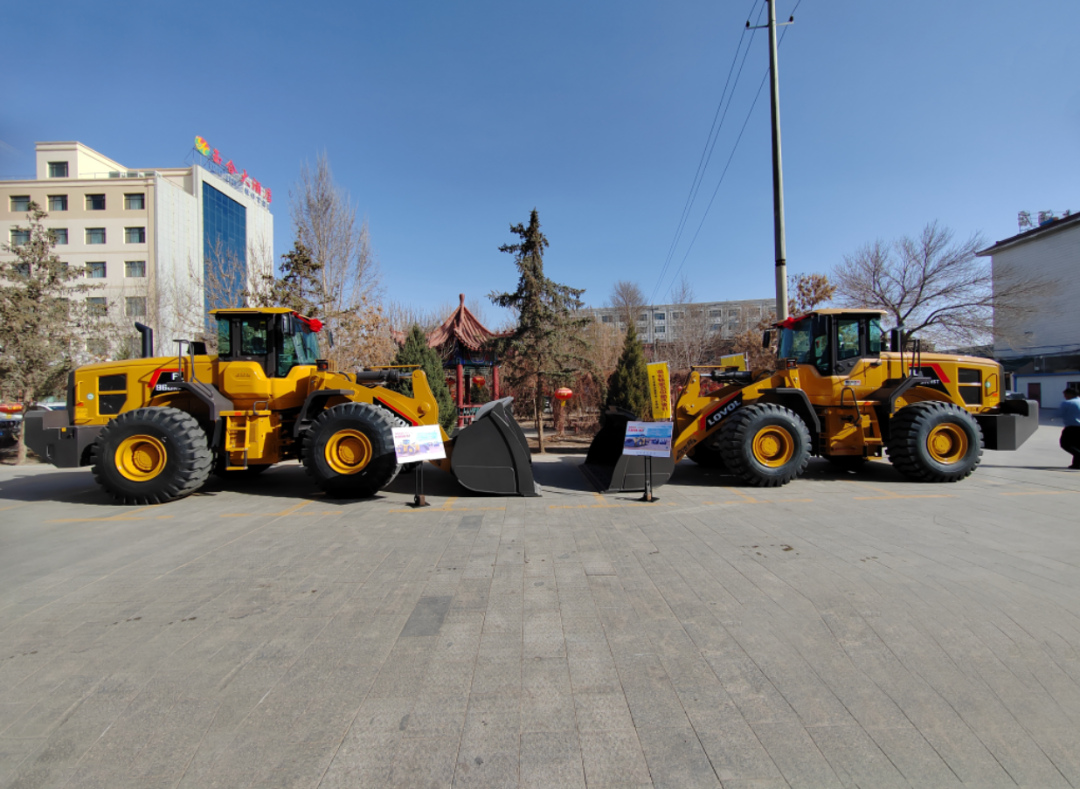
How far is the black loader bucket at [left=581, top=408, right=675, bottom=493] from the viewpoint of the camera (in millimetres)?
7566

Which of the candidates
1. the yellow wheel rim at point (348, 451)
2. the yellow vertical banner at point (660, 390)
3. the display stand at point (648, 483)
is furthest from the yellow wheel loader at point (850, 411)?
the yellow wheel rim at point (348, 451)

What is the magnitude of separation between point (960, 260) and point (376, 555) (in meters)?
26.4

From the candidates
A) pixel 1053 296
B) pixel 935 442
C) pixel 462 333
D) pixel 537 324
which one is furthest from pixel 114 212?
pixel 1053 296

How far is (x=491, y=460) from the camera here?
23.6 feet

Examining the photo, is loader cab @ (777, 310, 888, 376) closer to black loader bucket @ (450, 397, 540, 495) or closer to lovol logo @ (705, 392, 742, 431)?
lovol logo @ (705, 392, 742, 431)

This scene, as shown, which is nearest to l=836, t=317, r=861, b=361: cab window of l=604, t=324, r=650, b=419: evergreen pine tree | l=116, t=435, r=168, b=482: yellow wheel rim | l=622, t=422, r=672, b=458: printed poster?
l=622, t=422, r=672, b=458: printed poster

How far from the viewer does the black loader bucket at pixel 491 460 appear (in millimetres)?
7148

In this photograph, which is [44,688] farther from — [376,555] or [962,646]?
[962,646]

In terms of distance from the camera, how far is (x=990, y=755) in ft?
6.97

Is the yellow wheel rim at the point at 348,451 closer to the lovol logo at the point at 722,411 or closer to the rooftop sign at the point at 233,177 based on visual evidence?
the lovol logo at the point at 722,411

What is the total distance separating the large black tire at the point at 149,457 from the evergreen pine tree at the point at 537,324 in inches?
321

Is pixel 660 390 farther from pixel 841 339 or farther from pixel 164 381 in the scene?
pixel 164 381

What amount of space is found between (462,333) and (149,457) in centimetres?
1291

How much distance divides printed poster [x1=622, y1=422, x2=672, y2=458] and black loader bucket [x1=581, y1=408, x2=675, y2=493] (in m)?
0.22
